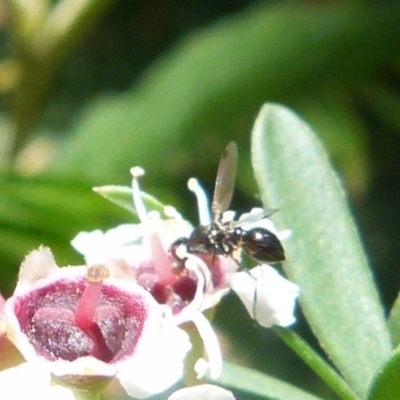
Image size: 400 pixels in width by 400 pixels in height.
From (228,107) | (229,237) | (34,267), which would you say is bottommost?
(228,107)

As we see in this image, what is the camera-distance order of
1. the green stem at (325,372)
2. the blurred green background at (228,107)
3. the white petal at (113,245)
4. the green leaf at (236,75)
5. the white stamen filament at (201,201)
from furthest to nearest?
the green leaf at (236,75), the blurred green background at (228,107), the white stamen filament at (201,201), the white petal at (113,245), the green stem at (325,372)

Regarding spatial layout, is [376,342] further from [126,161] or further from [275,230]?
[126,161]

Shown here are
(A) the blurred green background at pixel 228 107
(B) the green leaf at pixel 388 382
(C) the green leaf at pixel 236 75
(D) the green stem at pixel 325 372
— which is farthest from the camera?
(C) the green leaf at pixel 236 75

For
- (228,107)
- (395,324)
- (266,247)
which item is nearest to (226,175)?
(266,247)

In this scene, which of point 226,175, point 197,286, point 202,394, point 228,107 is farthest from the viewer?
point 228,107

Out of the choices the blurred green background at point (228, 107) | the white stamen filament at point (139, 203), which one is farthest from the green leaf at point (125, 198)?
the blurred green background at point (228, 107)

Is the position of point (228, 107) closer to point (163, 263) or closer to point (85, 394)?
point (163, 263)

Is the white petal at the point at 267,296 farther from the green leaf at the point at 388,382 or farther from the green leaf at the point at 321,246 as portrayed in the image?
the green leaf at the point at 388,382
